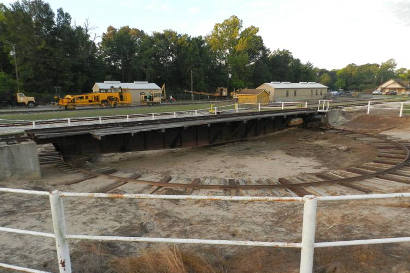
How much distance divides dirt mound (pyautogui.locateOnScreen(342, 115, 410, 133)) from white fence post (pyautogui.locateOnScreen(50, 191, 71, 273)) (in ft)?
67.0

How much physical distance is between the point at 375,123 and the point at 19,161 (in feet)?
75.8

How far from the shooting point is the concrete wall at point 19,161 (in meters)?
7.74

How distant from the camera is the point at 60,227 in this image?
3.06 metres

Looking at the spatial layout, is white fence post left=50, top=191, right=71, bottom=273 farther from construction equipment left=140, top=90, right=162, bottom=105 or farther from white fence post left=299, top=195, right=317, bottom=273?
construction equipment left=140, top=90, right=162, bottom=105

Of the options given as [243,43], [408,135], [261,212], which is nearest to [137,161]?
[261,212]

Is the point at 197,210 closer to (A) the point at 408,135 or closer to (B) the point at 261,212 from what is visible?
(B) the point at 261,212

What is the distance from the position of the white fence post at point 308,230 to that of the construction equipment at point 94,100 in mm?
36368

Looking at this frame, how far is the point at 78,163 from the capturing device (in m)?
10.4

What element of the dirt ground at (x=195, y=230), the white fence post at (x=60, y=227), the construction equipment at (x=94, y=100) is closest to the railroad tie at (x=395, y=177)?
the dirt ground at (x=195, y=230)

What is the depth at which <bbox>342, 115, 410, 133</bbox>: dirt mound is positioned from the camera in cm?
1927

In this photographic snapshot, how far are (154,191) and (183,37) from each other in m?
77.3

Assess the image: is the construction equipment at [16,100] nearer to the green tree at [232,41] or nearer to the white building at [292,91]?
the white building at [292,91]

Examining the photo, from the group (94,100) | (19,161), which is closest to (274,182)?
(19,161)

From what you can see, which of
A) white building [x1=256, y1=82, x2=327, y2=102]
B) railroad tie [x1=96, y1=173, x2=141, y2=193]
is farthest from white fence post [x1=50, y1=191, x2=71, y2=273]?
white building [x1=256, y1=82, x2=327, y2=102]
